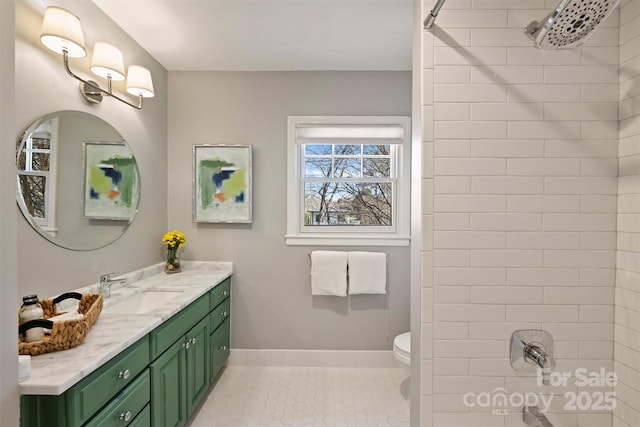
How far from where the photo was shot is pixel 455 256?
102 centimetres

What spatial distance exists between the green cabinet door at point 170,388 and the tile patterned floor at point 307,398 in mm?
334

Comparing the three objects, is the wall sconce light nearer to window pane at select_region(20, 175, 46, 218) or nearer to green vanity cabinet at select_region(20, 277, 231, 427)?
window pane at select_region(20, 175, 46, 218)

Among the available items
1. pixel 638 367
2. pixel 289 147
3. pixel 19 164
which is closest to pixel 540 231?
pixel 638 367

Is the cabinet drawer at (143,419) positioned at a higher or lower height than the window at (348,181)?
lower

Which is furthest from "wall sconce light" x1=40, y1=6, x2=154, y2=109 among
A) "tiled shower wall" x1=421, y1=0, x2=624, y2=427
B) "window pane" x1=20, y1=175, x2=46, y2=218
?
"tiled shower wall" x1=421, y1=0, x2=624, y2=427

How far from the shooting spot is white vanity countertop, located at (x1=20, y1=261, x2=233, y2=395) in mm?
864

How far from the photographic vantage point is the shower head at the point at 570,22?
687 mm

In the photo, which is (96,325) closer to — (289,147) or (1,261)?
(1,261)

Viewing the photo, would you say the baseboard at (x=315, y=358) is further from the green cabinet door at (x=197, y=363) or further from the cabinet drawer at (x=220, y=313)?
the green cabinet door at (x=197, y=363)

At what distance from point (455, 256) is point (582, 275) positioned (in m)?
0.44

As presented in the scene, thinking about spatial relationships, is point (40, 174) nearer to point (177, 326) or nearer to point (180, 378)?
point (177, 326)

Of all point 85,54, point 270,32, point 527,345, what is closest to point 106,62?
point 85,54

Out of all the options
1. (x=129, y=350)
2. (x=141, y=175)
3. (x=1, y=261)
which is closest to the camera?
(x=1, y=261)

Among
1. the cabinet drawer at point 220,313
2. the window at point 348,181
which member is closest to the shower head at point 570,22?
the window at point 348,181
